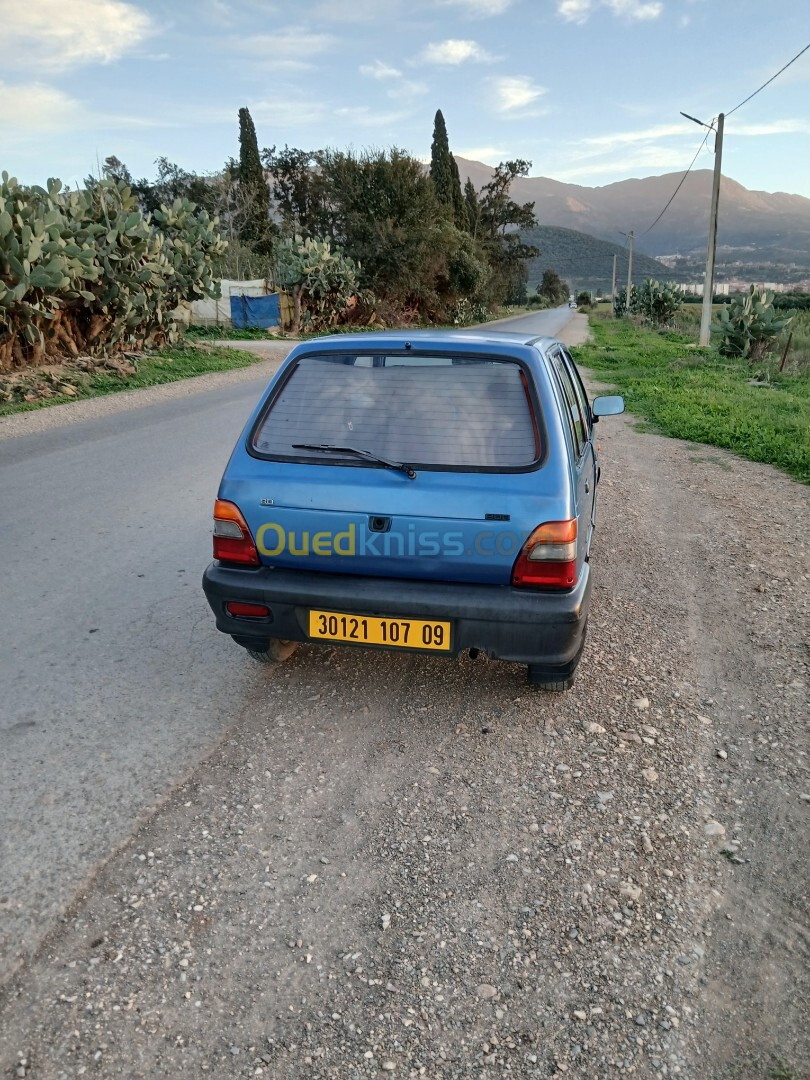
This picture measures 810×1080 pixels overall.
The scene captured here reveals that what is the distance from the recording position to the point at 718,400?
1321 centimetres

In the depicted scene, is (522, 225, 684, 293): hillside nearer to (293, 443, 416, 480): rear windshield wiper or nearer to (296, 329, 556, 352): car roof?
(296, 329, 556, 352): car roof

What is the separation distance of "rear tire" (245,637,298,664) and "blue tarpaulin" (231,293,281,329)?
28345 mm

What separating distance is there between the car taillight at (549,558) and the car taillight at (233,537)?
1179mm

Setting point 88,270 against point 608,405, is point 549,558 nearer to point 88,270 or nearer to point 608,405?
point 608,405

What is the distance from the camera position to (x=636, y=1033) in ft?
6.81

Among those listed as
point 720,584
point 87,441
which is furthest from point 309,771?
point 87,441

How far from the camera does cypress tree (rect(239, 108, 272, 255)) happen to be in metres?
49.6

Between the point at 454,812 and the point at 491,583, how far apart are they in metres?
0.94

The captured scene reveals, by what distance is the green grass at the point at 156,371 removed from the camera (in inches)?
530

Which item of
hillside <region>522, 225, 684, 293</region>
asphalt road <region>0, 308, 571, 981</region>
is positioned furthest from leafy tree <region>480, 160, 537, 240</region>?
hillside <region>522, 225, 684, 293</region>

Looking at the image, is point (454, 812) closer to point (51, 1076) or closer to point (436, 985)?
point (436, 985)

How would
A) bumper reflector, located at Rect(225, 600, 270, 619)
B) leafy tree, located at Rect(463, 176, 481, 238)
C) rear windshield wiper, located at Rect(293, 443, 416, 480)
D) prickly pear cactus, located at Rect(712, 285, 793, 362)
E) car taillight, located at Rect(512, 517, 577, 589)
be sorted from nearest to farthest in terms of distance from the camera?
car taillight, located at Rect(512, 517, 577, 589) < rear windshield wiper, located at Rect(293, 443, 416, 480) < bumper reflector, located at Rect(225, 600, 270, 619) < prickly pear cactus, located at Rect(712, 285, 793, 362) < leafy tree, located at Rect(463, 176, 481, 238)

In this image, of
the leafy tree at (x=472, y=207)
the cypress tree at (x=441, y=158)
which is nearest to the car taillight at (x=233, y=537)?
the cypress tree at (x=441, y=158)

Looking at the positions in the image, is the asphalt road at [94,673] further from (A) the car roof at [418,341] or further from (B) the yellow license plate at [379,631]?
(A) the car roof at [418,341]
